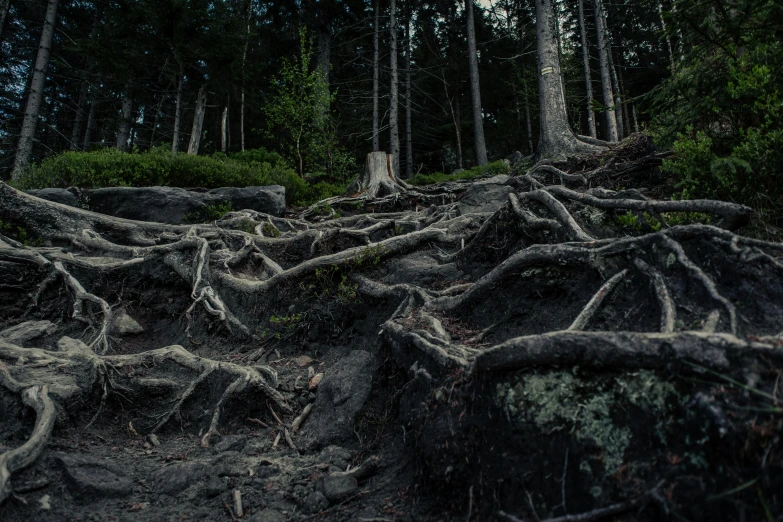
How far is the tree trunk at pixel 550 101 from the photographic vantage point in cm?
1153

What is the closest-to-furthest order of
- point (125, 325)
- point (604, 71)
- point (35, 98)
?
1. point (125, 325)
2. point (35, 98)
3. point (604, 71)

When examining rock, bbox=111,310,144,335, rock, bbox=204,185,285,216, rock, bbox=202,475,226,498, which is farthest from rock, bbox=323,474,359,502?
rock, bbox=204,185,285,216

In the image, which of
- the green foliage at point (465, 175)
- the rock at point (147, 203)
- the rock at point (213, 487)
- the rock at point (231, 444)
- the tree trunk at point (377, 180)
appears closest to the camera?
the rock at point (213, 487)

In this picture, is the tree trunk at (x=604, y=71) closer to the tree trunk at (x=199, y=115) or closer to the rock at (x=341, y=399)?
the tree trunk at (x=199, y=115)

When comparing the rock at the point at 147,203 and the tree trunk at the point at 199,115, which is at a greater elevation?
the tree trunk at the point at 199,115

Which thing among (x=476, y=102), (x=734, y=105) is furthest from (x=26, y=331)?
(x=476, y=102)

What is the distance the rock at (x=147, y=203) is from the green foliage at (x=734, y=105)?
942 centimetres

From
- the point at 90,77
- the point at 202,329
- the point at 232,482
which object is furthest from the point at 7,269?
the point at 90,77

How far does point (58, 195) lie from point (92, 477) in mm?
8299

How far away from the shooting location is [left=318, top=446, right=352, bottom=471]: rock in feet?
11.7

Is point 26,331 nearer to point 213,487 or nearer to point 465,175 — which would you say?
point 213,487

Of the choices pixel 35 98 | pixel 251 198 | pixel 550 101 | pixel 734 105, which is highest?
pixel 35 98

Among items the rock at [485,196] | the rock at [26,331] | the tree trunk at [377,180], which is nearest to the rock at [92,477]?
the rock at [26,331]

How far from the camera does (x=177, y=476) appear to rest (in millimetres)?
3541
